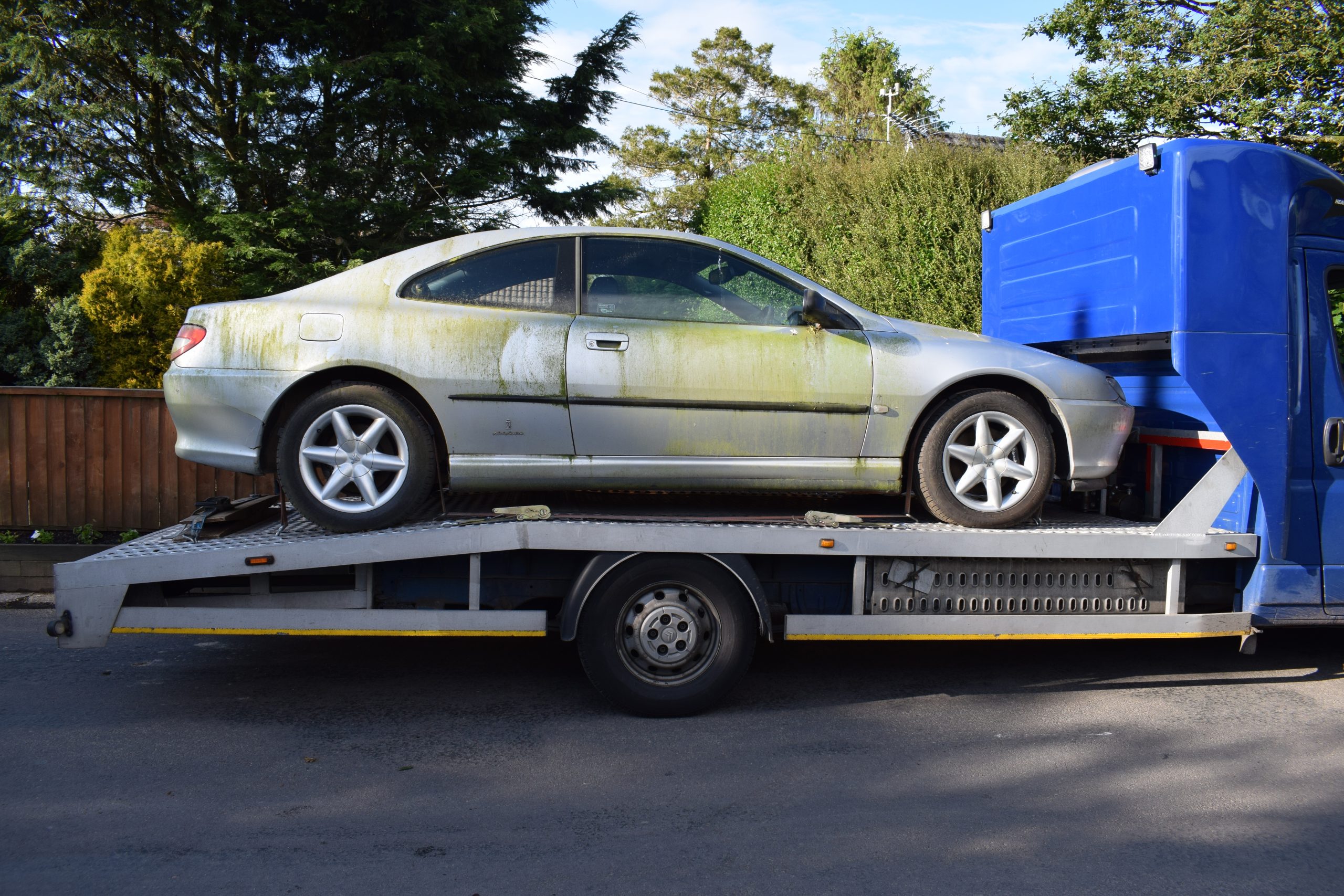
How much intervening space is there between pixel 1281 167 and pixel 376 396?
13.8 ft

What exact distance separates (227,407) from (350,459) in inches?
23.5

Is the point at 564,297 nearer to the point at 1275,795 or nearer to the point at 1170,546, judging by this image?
the point at 1170,546

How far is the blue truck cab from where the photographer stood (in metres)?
4.38

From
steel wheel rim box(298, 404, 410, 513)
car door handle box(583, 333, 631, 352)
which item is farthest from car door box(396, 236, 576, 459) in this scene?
steel wheel rim box(298, 404, 410, 513)

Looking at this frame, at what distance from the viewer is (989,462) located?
4590 millimetres

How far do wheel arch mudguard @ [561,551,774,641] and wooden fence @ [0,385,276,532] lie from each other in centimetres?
420

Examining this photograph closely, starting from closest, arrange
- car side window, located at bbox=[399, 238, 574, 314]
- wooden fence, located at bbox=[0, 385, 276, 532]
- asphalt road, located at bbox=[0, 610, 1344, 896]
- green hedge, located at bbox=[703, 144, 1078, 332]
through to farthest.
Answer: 1. asphalt road, located at bbox=[0, 610, 1344, 896]
2. car side window, located at bbox=[399, 238, 574, 314]
3. wooden fence, located at bbox=[0, 385, 276, 532]
4. green hedge, located at bbox=[703, 144, 1078, 332]

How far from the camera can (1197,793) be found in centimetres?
359

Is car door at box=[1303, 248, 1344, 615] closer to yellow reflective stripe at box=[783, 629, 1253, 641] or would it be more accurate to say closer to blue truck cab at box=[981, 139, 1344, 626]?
blue truck cab at box=[981, 139, 1344, 626]

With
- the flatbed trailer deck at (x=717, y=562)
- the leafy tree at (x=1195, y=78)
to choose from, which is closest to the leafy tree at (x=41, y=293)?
the flatbed trailer deck at (x=717, y=562)

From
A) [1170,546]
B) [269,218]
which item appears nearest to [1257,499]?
[1170,546]

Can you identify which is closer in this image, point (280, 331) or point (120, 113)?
point (280, 331)

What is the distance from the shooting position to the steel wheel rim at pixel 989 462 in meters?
4.58

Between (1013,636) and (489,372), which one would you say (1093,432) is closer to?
(1013,636)
